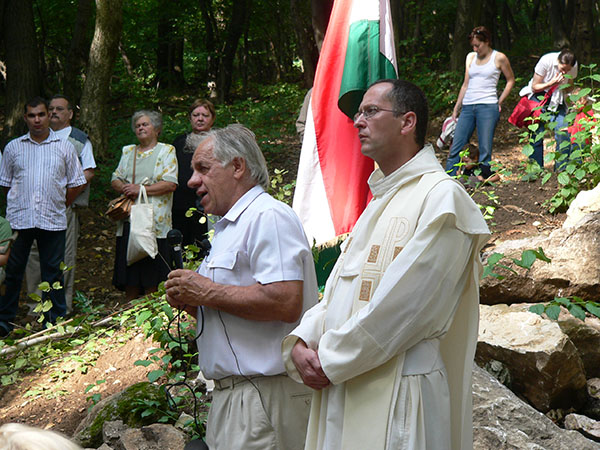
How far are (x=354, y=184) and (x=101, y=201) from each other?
20.8ft

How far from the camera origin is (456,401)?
2.39m

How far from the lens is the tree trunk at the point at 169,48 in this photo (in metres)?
18.1

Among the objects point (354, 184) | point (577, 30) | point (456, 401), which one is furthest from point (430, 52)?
point (456, 401)

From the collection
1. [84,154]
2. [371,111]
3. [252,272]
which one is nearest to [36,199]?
[84,154]

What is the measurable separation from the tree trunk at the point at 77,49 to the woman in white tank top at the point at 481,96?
718 centimetres

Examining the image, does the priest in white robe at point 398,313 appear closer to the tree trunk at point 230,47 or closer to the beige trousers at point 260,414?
the beige trousers at point 260,414

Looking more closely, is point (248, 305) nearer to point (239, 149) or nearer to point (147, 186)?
point (239, 149)

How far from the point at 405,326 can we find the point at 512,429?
1648 mm

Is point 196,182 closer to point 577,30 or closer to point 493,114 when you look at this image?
point 493,114

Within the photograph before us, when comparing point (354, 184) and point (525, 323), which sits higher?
point (354, 184)

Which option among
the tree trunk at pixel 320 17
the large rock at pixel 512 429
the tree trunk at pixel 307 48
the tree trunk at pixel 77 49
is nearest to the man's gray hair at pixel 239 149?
the large rock at pixel 512 429

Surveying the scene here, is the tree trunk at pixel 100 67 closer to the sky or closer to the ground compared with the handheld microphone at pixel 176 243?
closer to the sky

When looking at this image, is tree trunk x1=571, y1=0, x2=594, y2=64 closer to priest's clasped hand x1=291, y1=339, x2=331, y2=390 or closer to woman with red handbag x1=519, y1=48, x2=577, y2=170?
woman with red handbag x1=519, y1=48, x2=577, y2=170

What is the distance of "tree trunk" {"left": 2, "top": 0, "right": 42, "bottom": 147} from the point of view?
34.7 ft
